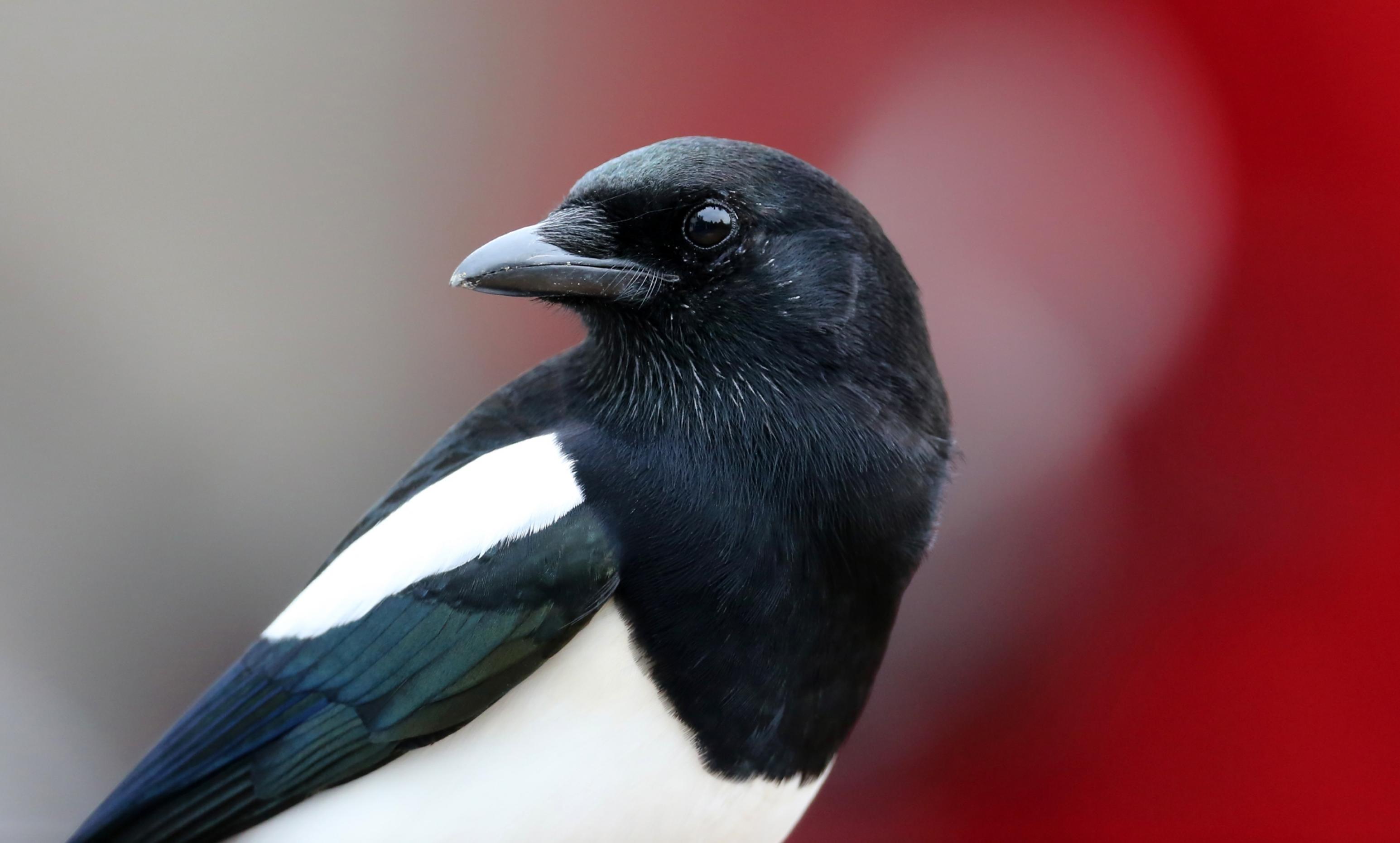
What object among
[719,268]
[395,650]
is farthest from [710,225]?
[395,650]

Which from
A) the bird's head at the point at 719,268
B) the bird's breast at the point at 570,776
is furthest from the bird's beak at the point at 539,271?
the bird's breast at the point at 570,776

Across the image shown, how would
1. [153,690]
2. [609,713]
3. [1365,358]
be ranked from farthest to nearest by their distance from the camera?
[153,690] → [1365,358] → [609,713]

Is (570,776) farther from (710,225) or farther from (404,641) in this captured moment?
(710,225)

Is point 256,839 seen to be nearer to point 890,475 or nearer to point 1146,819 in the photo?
point 890,475

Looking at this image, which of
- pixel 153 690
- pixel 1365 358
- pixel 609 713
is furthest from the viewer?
pixel 153 690

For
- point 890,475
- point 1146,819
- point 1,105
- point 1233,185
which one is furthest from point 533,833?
point 1,105

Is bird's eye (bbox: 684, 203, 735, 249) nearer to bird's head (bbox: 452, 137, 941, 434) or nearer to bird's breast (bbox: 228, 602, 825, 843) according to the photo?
bird's head (bbox: 452, 137, 941, 434)
